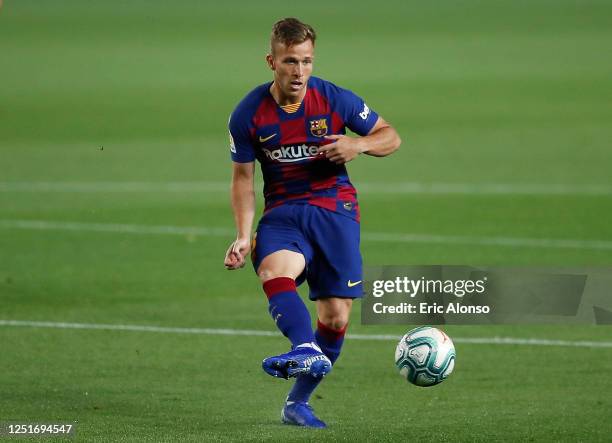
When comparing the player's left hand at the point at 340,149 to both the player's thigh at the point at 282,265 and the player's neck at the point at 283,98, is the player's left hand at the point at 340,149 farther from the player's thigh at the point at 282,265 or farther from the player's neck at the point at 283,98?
the player's thigh at the point at 282,265

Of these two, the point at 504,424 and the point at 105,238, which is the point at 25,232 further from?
the point at 504,424

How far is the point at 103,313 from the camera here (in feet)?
44.7

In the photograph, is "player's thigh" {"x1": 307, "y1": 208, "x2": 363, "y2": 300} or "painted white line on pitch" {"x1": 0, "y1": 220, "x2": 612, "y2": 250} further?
"painted white line on pitch" {"x1": 0, "y1": 220, "x2": 612, "y2": 250}

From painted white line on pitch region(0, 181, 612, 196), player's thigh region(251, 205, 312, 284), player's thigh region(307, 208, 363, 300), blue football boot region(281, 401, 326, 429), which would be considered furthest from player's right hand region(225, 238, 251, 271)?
painted white line on pitch region(0, 181, 612, 196)

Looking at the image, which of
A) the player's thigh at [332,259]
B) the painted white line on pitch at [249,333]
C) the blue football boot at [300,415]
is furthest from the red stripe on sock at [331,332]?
the painted white line on pitch at [249,333]

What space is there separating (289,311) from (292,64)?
1.44m

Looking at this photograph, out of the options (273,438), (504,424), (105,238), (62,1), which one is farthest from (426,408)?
(62,1)

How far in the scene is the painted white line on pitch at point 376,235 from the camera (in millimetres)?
17328

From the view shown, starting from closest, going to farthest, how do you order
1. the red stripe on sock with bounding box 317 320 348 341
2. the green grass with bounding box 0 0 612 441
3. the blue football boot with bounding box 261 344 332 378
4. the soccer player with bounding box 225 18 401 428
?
1. the blue football boot with bounding box 261 344 332 378
2. the soccer player with bounding box 225 18 401 428
3. the red stripe on sock with bounding box 317 320 348 341
4. the green grass with bounding box 0 0 612 441

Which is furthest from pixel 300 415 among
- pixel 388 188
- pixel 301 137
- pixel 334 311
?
pixel 388 188

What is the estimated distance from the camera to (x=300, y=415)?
946 cm

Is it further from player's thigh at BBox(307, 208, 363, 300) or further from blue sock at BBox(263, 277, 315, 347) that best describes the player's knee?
player's thigh at BBox(307, 208, 363, 300)

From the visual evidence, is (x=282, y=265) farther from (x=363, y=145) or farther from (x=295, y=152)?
(x=363, y=145)

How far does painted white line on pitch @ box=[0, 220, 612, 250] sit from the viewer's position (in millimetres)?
17328
